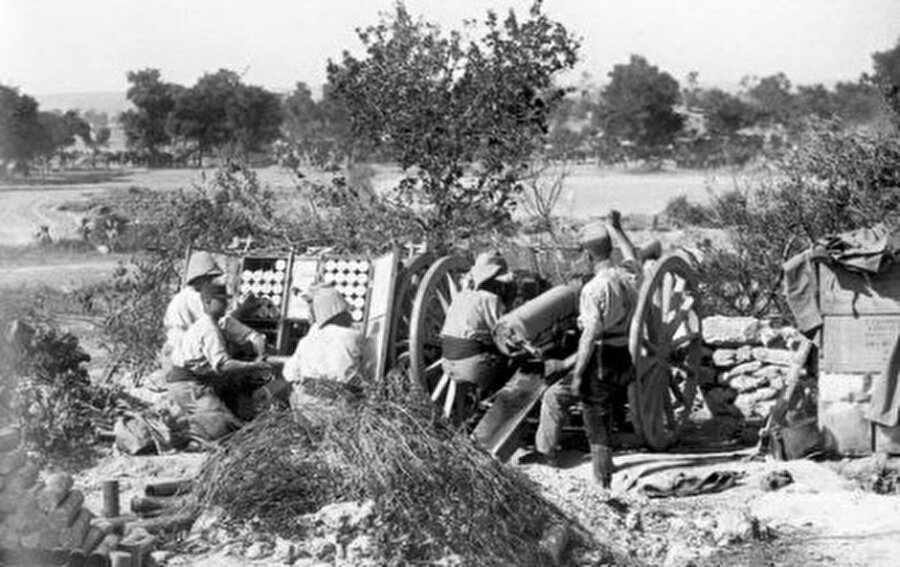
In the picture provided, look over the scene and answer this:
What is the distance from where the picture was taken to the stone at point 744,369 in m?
12.6

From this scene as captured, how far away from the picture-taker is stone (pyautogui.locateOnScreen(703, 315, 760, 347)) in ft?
41.9

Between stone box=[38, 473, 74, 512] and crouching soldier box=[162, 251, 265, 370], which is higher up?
crouching soldier box=[162, 251, 265, 370]

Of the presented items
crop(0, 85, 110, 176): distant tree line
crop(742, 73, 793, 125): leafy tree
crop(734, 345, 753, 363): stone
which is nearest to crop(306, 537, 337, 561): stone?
crop(734, 345, 753, 363): stone

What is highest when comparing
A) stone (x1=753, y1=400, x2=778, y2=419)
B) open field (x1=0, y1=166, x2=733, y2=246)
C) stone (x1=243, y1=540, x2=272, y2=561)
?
stone (x1=243, y1=540, x2=272, y2=561)

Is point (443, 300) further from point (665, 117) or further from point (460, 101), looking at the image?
point (665, 117)

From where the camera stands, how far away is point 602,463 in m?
10.3

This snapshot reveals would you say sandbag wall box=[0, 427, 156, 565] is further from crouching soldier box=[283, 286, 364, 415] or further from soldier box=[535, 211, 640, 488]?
soldier box=[535, 211, 640, 488]

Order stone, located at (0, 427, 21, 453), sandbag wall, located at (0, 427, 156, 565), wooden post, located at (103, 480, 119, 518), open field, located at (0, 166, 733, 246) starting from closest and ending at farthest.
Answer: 1. sandbag wall, located at (0, 427, 156, 565)
2. wooden post, located at (103, 480, 119, 518)
3. stone, located at (0, 427, 21, 453)
4. open field, located at (0, 166, 733, 246)

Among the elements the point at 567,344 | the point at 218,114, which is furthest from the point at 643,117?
the point at 567,344

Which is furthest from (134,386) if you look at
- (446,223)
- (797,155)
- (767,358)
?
(797,155)

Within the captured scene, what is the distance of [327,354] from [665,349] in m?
2.59

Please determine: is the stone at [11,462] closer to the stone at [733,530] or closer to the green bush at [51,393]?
the green bush at [51,393]

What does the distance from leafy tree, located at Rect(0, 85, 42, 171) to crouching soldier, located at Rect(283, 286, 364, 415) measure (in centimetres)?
4712

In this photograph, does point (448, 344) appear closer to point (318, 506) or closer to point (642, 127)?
point (318, 506)
